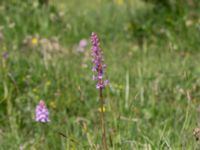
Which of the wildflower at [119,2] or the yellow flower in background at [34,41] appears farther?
the wildflower at [119,2]

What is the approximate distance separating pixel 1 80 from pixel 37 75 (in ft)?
1.14

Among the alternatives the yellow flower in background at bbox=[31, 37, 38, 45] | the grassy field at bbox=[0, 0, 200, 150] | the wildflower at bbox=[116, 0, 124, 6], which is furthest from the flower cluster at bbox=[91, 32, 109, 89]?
the wildflower at bbox=[116, 0, 124, 6]

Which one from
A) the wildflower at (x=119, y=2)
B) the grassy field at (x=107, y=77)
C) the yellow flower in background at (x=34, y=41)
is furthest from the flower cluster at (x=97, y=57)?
the wildflower at (x=119, y=2)

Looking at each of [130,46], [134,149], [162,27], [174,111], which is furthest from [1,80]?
[162,27]

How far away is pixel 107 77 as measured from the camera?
404 centimetres

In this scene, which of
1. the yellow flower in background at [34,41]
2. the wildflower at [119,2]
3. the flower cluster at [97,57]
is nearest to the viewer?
the flower cluster at [97,57]

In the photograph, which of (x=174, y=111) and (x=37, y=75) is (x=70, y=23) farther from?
(x=174, y=111)

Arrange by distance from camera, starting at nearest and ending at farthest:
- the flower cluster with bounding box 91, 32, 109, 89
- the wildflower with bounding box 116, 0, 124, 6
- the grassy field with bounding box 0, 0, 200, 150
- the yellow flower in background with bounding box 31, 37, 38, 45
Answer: the flower cluster with bounding box 91, 32, 109, 89
the grassy field with bounding box 0, 0, 200, 150
the yellow flower in background with bounding box 31, 37, 38, 45
the wildflower with bounding box 116, 0, 124, 6

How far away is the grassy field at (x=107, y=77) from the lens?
3.18 m

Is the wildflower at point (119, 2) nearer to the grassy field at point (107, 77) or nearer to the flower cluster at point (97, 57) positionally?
the grassy field at point (107, 77)

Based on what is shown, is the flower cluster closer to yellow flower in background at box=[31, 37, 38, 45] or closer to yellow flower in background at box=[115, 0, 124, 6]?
yellow flower in background at box=[31, 37, 38, 45]

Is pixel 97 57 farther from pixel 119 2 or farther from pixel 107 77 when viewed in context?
pixel 119 2

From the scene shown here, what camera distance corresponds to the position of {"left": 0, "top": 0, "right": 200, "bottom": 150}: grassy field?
10.4ft

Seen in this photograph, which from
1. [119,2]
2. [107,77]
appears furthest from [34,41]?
[119,2]
